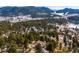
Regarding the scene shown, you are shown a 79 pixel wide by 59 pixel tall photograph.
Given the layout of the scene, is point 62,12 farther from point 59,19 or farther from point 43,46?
point 43,46
